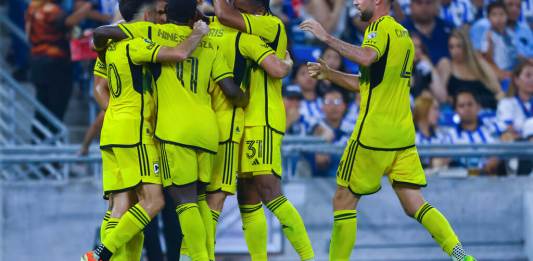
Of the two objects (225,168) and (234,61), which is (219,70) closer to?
(234,61)

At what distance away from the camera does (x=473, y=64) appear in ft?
57.2

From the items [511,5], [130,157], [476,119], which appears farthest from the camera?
[511,5]

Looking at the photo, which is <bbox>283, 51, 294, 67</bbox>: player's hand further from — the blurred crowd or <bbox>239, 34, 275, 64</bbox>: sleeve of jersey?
the blurred crowd

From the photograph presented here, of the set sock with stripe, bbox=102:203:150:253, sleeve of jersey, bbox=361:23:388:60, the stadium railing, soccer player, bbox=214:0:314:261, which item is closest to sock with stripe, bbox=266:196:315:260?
soccer player, bbox=214:0:314:261

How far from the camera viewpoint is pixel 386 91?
11.3 meters

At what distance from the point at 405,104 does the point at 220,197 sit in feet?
5.49

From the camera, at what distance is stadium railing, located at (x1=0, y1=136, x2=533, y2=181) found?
47.7 ft

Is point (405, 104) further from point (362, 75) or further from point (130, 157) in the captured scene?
point (130, 157)

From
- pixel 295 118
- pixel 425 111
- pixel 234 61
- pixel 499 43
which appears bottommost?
pixel 295 118

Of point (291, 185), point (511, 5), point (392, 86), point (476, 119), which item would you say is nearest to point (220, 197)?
point (392, 86)

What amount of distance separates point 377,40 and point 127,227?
2.45 metres

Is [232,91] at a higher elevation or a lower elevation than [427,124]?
higher

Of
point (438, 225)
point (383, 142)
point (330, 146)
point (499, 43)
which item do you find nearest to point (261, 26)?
point (383, 142)

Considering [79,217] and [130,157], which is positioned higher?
[130,157]
